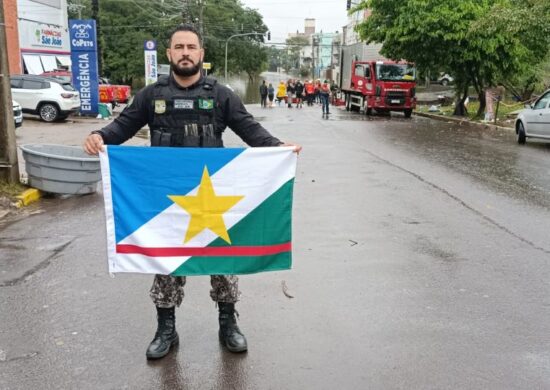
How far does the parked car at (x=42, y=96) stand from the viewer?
21375mm

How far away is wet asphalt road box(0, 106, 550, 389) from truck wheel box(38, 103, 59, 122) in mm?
13788

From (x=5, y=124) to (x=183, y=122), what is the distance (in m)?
5.92

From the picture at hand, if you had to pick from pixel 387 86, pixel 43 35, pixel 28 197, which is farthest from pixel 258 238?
pixel 43 35

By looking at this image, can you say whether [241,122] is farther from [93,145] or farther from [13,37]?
[13,37]

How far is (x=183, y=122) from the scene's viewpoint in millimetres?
3695

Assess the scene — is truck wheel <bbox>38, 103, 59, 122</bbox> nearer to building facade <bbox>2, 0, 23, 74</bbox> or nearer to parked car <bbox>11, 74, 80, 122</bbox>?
parked car <bbox>11, 74, 80, 122</bbox>

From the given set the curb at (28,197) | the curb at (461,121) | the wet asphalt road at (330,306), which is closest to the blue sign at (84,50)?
the curb at (28,197)

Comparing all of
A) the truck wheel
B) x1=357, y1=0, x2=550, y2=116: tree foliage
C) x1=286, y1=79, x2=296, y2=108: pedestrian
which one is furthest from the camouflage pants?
x1=286, y1=79, x2=296, y2=108: pedestrian

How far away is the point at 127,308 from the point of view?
4.62m

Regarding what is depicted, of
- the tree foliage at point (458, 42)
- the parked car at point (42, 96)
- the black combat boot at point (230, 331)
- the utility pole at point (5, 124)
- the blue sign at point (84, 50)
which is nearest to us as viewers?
the black combat boot at point (230, 331)

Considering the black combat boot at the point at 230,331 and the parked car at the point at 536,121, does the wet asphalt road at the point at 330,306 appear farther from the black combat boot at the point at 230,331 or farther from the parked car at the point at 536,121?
the parked car at the point at 536,121

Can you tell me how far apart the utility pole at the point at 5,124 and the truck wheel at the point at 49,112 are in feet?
44.5

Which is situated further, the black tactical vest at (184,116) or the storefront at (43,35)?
the storefront at (43,35)

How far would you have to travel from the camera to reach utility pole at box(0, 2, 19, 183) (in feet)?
27.5
